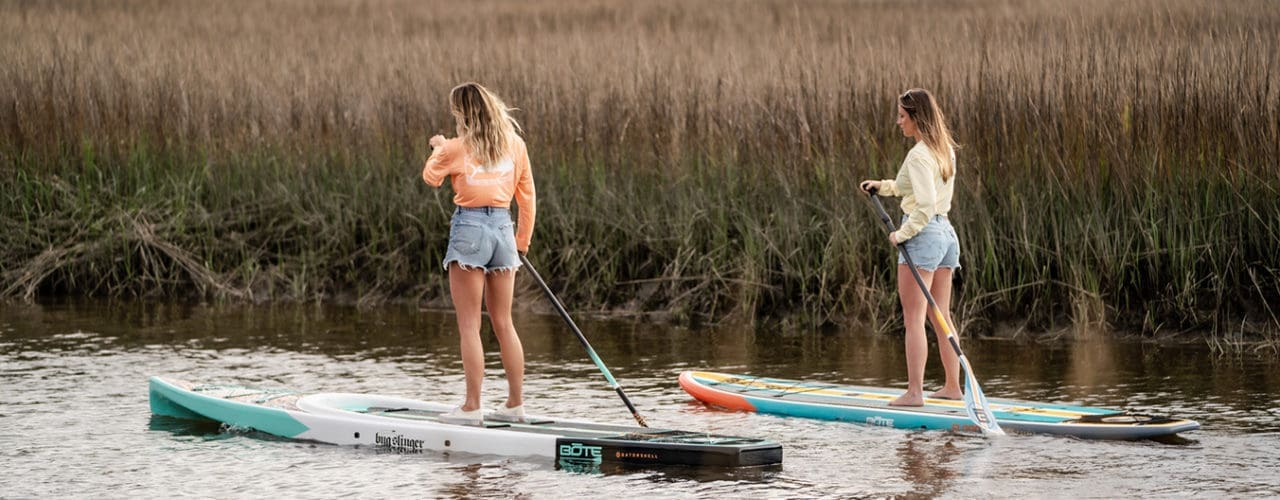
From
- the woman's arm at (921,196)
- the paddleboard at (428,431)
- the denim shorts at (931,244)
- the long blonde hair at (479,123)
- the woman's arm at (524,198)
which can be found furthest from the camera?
the denim shorts at (931,244)

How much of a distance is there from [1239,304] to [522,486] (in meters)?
5.70

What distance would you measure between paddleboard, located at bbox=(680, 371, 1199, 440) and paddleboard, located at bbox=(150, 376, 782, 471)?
126 cm

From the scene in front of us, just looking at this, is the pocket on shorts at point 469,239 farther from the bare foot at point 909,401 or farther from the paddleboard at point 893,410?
the bare foot at point 909,401

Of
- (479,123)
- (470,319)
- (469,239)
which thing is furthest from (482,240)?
(479,123)

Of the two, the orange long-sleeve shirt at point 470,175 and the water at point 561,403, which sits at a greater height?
the orange long-sleeve shirt at point 470,175

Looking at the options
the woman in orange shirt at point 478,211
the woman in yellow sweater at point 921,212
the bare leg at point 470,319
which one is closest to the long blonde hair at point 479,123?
the woman in orange shirt at point 478,211

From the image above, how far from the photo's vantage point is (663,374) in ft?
36.2

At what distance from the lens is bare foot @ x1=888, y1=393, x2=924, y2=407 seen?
9266mm

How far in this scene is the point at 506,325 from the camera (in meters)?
8.79

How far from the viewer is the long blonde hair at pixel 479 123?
8484mm

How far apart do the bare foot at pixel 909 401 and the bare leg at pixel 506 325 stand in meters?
1.93

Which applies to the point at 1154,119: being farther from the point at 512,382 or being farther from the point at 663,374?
the point at 512,382

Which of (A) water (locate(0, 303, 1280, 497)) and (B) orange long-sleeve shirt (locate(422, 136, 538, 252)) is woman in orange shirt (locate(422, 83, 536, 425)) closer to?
(B) orange long-sleeve shirt (locate(422, 136, 538, 252))

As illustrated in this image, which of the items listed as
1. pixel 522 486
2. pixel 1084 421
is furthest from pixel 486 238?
pixel 1084 421
